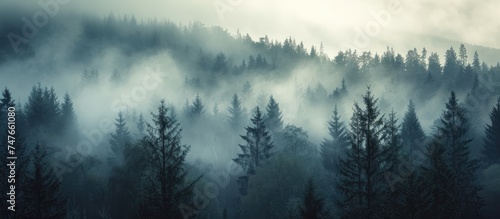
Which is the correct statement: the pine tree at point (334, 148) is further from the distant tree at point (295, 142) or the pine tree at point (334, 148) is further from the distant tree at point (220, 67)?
the distant tree at point (220, 67)

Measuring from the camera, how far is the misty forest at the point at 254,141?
3133cm

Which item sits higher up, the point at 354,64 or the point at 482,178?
the point at 354,64

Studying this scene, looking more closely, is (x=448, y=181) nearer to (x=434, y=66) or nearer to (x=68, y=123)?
(x=68, y=123)

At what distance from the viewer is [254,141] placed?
61969mm

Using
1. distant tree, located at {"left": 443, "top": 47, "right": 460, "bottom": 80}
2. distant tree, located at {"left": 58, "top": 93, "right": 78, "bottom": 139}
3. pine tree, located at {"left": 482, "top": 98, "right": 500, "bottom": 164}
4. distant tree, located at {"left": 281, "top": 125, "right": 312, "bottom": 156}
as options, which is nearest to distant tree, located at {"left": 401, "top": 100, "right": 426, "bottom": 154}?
pine tree, located at {"left": 482, "top": 98, "right": 500, "bottom": 164}

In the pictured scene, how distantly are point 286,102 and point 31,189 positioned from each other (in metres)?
109

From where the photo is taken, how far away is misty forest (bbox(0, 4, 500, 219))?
31.3m

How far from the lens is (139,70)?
190 meters

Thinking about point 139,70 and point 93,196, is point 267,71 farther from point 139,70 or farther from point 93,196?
point 93,196

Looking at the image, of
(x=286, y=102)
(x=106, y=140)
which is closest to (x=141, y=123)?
(x=106, y=140)

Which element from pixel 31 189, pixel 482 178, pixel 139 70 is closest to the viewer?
pixel 31 189

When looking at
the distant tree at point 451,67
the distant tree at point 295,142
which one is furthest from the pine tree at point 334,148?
the distant tree at point 451,67

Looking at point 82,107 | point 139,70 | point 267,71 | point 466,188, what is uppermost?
point 139,70

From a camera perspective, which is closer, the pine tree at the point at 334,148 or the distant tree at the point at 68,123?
the pine tree at the point at 334,148
